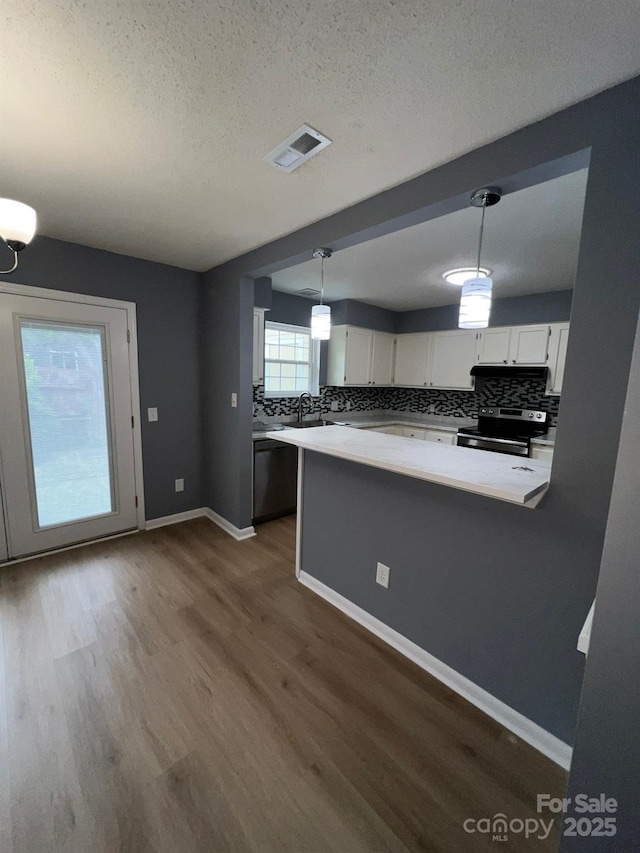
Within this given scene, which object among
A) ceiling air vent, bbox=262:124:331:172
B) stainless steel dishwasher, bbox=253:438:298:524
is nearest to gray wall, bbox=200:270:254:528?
stainless steel dishwasher, bbox=253:438:298:524

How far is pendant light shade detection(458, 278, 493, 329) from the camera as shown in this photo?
162 centimetres

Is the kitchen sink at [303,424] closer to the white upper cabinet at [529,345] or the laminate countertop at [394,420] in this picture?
the laminate countertop at [394,420]

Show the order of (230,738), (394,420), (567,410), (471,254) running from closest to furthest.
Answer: (567,410) → (230,738) → (471,254) → (394,420)

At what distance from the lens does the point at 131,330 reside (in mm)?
3031

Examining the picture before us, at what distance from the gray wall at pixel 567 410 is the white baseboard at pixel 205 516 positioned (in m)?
1.89

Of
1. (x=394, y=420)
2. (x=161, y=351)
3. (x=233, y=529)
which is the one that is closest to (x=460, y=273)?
(x=394, y=420)

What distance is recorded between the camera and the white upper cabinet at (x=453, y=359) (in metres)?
4.39

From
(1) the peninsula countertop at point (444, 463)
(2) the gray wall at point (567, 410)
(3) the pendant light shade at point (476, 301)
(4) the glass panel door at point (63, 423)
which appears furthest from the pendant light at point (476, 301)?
(4) the glass panel door at point (63, 423)

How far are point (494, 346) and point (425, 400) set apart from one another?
1.37m

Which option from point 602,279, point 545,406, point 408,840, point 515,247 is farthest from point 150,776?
point 545,406

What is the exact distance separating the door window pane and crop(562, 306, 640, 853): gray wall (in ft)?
11.1

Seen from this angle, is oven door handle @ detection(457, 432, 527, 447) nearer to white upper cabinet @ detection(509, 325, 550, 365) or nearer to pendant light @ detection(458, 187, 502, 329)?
white upper cabinet @ detection(509, 325, 550, 365)

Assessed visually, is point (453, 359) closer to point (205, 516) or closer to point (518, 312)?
point (518, 312)

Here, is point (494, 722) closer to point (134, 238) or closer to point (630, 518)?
point (630, 518)
